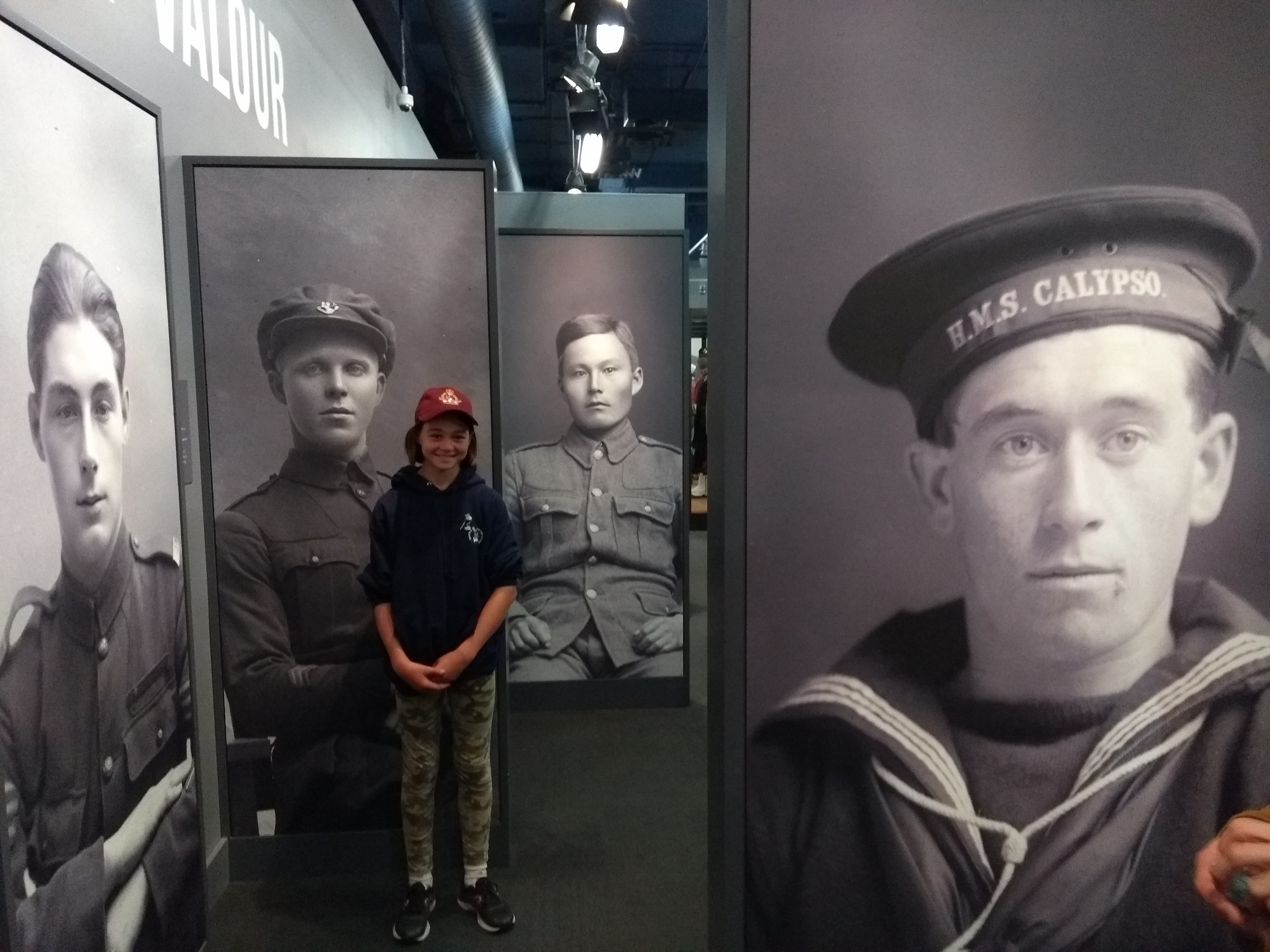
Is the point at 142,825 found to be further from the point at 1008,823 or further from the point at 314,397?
the point at 1008,823

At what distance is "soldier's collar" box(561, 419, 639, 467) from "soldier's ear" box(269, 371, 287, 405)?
171 cm

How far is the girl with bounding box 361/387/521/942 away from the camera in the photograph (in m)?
2.29

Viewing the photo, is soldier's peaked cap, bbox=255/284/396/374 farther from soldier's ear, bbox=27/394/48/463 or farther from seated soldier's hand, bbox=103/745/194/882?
seated soldier's hand, bbox=103/745/194/882

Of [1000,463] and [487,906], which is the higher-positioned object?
[1000,463]

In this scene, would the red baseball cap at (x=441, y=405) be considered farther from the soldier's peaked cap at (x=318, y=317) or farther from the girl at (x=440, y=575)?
the soldier's peaked cap at (x=318, y=317)

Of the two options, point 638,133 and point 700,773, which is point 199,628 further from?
point 638,133

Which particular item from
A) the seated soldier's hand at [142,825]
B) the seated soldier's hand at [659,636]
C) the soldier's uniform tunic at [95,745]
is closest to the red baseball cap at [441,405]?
the soldier's uniform tunic at [95,745]

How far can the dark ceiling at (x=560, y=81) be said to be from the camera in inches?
245

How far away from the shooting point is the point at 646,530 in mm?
4090

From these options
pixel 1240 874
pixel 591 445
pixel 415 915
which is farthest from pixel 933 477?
pixel 591 445

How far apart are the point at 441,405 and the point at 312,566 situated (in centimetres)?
73

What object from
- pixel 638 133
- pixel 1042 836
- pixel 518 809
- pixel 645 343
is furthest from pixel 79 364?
pixel 638 133

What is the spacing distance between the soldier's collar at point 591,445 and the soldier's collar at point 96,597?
7.61ft

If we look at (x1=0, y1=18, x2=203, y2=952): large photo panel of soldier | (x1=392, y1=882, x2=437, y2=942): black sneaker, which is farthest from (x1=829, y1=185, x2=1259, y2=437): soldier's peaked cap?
(x1=392, y1=882, x2=437, y2=942): black sneaker
